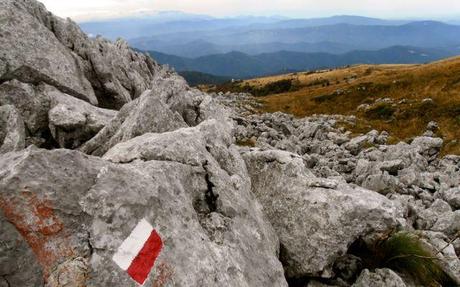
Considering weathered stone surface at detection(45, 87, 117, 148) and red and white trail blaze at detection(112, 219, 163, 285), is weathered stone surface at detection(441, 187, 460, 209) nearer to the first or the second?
weathered stone surface at detection(45, 87, 117, 148)

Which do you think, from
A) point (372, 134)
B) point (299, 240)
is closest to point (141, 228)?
point (299, 240)

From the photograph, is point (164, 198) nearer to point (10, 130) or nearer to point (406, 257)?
point (10, 130)

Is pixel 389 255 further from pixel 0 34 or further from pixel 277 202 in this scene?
pixel 0 34

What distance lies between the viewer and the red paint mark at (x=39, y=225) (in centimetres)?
765

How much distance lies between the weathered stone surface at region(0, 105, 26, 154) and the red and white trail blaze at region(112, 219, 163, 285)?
6676mm

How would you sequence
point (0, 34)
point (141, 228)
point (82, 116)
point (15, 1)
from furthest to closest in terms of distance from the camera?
point (15, 1) → point (0, 34) → point (82, 116) → point (141, 228)

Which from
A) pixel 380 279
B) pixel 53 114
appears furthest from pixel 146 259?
pixel 53 114

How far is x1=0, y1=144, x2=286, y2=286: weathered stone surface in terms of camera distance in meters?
7.74

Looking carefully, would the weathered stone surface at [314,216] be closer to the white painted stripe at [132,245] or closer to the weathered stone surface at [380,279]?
the weathered stone surface at [380,279]

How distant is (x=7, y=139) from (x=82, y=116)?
3.12m

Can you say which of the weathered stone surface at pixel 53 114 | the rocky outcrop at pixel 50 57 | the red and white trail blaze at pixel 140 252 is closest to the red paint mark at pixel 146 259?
the red and white trail blaze at pixel 140 252

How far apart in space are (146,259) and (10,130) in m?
7.94

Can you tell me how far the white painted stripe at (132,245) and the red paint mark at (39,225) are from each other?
87 cm

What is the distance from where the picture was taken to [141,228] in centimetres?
845
